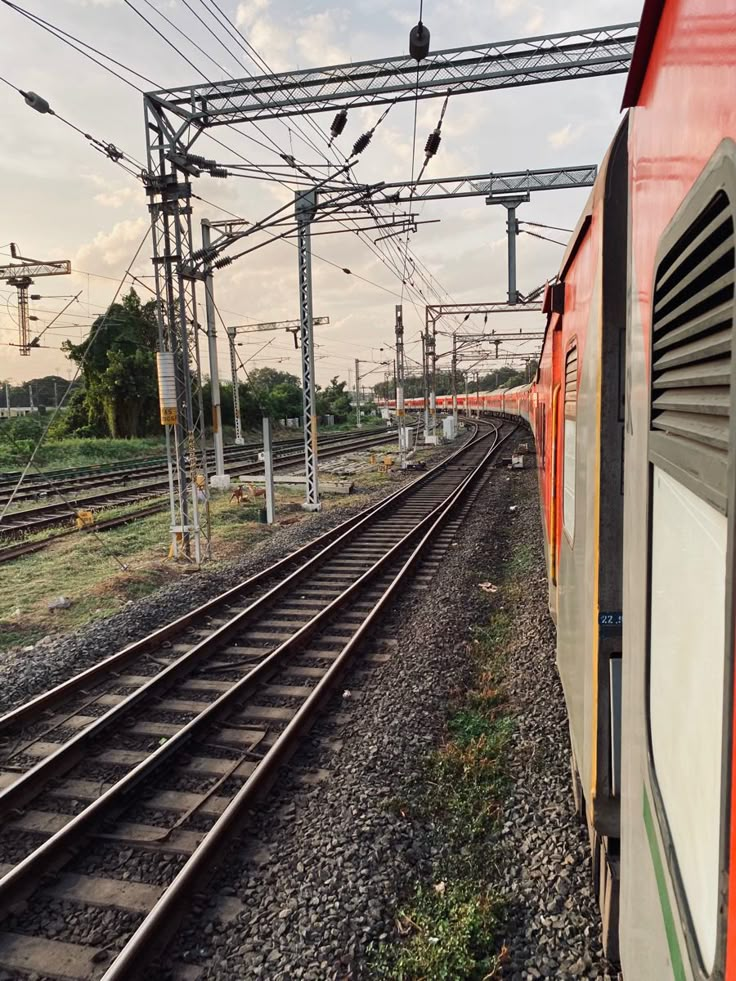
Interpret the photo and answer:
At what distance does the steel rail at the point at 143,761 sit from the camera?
157 inches

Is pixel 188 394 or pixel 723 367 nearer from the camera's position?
pixel 723 367

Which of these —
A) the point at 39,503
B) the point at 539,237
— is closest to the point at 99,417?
the point at 39,503

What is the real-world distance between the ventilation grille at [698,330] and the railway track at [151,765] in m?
3.55

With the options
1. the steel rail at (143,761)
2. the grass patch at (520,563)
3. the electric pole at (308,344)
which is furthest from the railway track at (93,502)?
the grass patch at (520,563)

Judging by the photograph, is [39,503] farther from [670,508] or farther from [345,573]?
[670,508]

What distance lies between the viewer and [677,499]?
137 centimetres

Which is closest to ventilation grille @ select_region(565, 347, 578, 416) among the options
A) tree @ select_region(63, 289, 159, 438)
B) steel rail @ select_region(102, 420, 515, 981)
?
steel rail @ select_region(102, 420, 515, 981)

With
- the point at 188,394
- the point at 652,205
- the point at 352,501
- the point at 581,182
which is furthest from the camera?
the point at 352,501

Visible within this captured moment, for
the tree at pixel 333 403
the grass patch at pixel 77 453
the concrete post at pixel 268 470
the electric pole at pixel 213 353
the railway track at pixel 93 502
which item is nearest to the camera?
the concrete post at pixel 268 470

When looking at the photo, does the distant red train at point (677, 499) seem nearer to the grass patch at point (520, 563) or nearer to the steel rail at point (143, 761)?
the steel rail at point (143, 761)

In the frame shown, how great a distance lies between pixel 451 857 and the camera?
414 centimetres

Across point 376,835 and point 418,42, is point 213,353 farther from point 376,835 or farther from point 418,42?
point 376,835

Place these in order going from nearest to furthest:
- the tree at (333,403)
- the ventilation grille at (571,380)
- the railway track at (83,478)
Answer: the ventilation grille at (571,380) < the railway track at (83,478) < the tree at (333,403)

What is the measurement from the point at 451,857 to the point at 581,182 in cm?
1476
